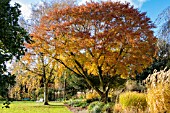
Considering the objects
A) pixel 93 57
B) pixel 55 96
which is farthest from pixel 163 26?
pixel 55 96

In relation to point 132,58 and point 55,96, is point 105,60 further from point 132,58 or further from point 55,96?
point 55,96

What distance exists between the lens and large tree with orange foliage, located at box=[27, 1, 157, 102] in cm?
1522

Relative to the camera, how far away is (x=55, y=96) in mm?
36281

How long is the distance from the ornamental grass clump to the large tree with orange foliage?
8223 millimetres

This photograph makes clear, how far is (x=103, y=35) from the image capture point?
1502 centimetres

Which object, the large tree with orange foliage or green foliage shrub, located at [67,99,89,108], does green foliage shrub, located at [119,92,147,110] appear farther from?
green foliage shrub, located at [67,99,89,108]

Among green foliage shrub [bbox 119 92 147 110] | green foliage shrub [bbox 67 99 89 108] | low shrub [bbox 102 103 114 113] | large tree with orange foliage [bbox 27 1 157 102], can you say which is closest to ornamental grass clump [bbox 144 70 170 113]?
green foliage shrub [bbox 119 92 147 110]

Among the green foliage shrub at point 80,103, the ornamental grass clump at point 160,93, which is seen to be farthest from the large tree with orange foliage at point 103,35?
the ornamental grass clump at point 160,93

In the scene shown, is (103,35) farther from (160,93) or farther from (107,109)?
(160,93)

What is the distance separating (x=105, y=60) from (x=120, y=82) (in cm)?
1014

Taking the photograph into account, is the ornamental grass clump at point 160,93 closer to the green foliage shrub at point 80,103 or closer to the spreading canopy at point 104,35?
the spreading canopy at point 104,35

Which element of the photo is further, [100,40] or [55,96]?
[55,96]

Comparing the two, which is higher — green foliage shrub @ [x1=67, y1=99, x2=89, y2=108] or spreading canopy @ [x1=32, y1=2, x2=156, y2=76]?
spreading canopy @ [x1=32, y1=2, x2=156, y2=76]

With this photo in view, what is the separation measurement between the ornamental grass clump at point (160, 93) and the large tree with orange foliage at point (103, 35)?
8223 millimetres
